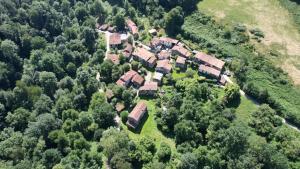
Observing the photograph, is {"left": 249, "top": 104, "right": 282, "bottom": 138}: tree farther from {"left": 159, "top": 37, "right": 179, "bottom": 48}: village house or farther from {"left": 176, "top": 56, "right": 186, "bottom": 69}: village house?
{"left": 159, "top": 37, "right": 179, "bottom": 48}: village house

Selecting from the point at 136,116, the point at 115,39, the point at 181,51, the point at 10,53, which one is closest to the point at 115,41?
the point at 115,39

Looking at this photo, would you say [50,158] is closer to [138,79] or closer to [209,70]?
[138,79]

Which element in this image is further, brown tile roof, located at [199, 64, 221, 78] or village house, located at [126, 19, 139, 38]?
village house, located at [126, 19, 139, 38]

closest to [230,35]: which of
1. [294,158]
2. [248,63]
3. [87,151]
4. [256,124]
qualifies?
[248,63]

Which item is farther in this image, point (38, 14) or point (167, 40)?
point (167, 40)

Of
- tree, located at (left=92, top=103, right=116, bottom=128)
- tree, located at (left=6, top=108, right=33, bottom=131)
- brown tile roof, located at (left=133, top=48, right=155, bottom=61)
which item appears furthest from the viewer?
brown tile roof, located at (left=133, top=48, right=155, bottom=61)

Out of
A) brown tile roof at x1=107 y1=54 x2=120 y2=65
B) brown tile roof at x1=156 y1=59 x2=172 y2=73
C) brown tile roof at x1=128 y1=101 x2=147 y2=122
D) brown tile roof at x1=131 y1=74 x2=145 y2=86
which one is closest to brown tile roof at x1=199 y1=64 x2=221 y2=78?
brown tile roof at x1=156 y1=59 x2=172 y2=73

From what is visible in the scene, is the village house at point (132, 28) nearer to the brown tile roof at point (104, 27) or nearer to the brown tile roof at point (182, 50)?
the brown tile roof at point (104, 27)
